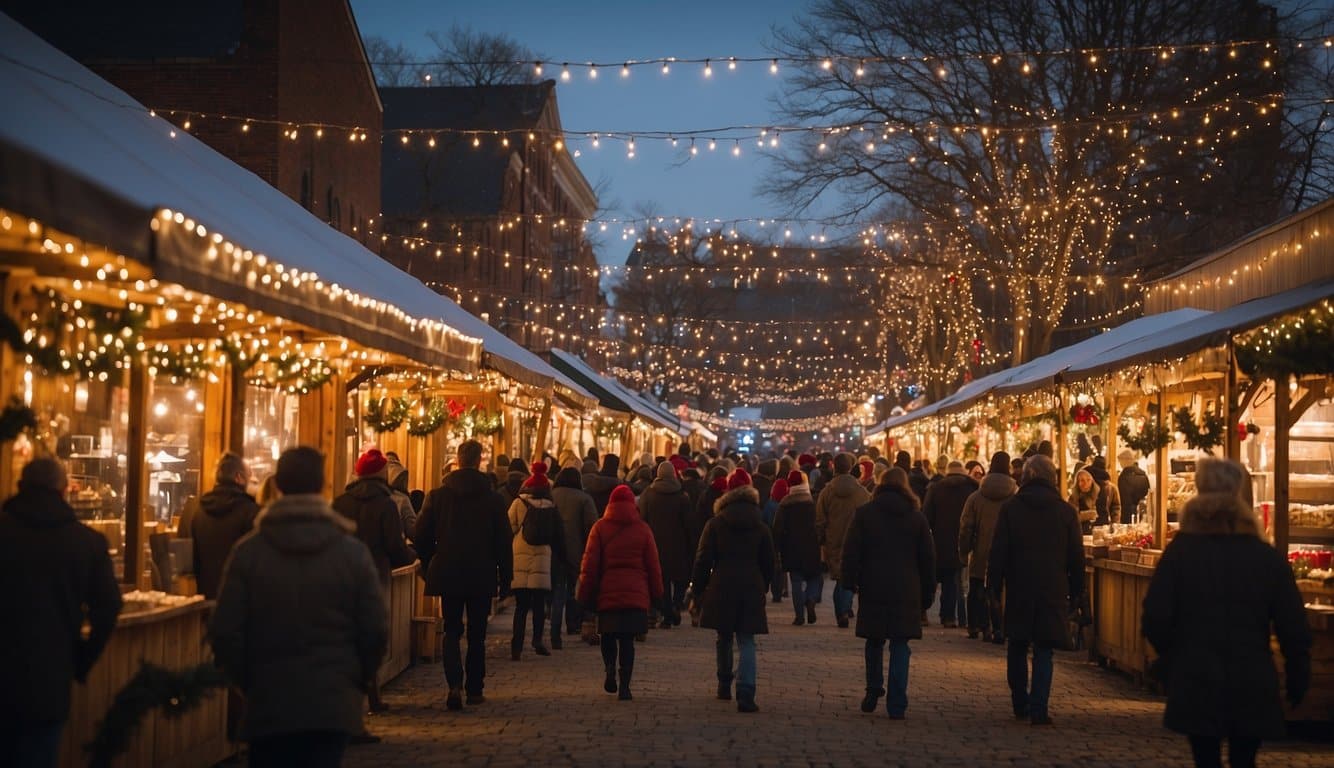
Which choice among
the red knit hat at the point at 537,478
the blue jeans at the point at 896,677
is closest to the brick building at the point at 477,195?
the red knit hat at the point at 537,478

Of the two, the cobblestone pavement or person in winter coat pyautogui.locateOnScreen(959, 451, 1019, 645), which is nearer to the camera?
the cobblestone pavement

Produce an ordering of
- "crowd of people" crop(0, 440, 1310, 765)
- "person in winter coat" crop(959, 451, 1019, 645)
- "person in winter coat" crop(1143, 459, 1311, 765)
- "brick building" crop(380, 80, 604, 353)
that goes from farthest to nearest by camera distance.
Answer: "brick building" crop(380, 80, 604, 353) → "person in winter coat" crop(959, 451, 1019, 645) → "person in winter coat" crop(1143, 459, 1311, 765) → "crowd of people" crop(0, 440, 1310, 765)

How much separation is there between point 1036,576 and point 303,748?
6324 mm

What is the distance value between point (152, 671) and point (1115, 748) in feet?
18.9

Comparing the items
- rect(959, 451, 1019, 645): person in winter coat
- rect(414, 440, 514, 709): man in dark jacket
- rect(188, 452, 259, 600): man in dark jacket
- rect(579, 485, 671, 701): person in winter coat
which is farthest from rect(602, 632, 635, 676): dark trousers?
rect(959, 451, 1019, 645): person in winter coat

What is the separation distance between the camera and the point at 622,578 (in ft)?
39.5

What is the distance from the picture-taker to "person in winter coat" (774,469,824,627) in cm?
1884

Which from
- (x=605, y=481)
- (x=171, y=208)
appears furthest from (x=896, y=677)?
(x=605, y=481)

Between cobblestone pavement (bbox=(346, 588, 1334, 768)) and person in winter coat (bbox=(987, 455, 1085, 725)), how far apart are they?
14.2 inches

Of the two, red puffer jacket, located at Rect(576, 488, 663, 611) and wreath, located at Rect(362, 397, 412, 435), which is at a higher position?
wreath, located at Rect(362, 397, 412, 435)

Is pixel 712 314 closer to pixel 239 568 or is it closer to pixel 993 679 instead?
pixel 993 679

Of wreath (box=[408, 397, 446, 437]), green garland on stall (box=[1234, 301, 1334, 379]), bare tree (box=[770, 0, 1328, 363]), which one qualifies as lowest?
wreath (box=[408, 397, 446, 437])

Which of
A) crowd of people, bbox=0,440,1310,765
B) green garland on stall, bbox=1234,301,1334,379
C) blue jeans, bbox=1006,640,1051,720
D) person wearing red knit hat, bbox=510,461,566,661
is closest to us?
crowd of people, bbox=0,440,1310,765

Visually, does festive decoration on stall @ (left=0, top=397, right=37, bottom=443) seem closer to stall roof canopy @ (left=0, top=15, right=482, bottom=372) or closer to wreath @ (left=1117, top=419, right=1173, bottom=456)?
stall roof canopy @ (left=0, top=15, right=482, bottom=372)
